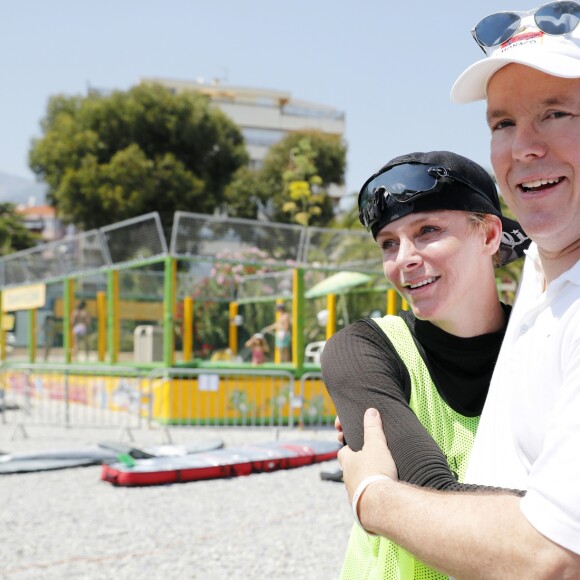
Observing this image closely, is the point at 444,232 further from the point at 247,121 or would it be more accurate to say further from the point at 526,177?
the point at 247,121

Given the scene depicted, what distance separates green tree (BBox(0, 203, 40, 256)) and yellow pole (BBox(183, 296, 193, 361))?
38.4 m

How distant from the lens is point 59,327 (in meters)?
18.7

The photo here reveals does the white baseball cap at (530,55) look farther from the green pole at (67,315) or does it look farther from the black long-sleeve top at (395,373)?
the green pole at (67,315)

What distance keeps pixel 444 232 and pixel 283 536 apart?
5.01 meters

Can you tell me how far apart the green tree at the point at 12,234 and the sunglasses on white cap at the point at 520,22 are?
51377mm

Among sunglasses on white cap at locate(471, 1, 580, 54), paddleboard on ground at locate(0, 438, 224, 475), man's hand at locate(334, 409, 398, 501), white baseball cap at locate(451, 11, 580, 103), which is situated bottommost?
paddleboard on ground at locate(0, 438, 224, 475)

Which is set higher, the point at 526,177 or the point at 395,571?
the point at 526,177

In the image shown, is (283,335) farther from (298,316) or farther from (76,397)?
(76,397)

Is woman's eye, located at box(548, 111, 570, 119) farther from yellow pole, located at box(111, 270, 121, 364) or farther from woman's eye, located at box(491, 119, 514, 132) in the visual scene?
yellow pole, located at box(111, 270, 121, 364)

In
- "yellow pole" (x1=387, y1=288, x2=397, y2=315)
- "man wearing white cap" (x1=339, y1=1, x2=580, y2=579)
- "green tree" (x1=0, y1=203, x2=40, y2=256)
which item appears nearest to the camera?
"man wearing white cap" (x1=339, y1=1, x2=580, y2=579)

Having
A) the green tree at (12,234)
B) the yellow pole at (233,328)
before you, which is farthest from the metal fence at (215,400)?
the green tree at (12,234)

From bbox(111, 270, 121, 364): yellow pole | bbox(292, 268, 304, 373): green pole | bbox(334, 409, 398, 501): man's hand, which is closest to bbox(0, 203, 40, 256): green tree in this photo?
bbox(111, 270, 121, 364): yellow pole

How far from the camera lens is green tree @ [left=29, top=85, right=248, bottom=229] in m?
35.1

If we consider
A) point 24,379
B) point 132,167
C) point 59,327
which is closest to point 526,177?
point 24,379
